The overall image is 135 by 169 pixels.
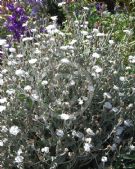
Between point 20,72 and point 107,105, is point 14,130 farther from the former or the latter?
point 107,105

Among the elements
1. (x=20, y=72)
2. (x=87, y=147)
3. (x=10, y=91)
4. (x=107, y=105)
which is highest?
(x=20, y=72)

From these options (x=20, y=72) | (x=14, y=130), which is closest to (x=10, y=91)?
(x=20, y=72)

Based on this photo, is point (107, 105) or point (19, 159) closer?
point (19, 159)

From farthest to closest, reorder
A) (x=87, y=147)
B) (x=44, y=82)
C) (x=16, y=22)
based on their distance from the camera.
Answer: (x=16, y=22)
(x=44, y=82)
(x=87, y=147)

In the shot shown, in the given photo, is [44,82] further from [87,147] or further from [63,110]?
[87,147]

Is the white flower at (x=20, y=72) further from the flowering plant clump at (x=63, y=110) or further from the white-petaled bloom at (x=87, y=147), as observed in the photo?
the white-petaled bloom at (x=87, y=147)

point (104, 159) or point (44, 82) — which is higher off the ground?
point (44, 82)

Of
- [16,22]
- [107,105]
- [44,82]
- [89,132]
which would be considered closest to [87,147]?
[89,132]

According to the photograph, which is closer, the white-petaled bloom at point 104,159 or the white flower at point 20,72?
the white-petaled bloom at point 104,159

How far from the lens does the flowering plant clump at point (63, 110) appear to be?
10.4 ft

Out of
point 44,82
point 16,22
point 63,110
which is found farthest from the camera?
point 16,22

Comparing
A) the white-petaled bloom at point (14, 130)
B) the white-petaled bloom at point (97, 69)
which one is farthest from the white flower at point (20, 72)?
the white-petaled bloom at point (97, 69)

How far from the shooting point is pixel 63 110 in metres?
3.20

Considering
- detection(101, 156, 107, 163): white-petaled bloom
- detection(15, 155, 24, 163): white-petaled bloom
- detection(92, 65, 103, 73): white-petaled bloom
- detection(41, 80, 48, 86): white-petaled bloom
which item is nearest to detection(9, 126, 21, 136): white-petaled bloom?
detection(15, 155, 24, 163): white-petaled bloom
